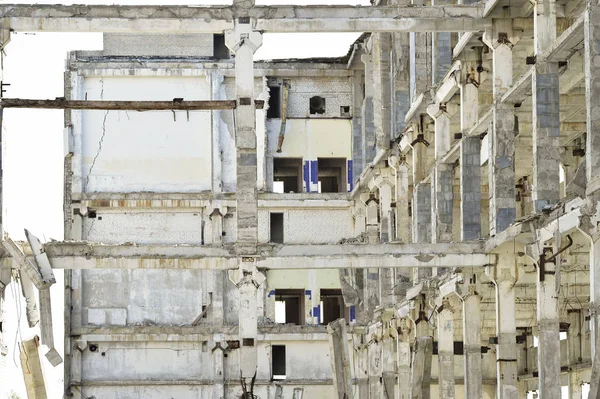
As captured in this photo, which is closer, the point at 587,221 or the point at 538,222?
the point at 587,221

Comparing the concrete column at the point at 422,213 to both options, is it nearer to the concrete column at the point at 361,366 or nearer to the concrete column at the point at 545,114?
the concrete column at the point at 361,366

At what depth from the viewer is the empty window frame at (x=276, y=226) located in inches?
1857

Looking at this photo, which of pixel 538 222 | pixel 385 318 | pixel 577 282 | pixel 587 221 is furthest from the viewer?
pixel 385 318

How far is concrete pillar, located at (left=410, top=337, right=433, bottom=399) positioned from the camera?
103 feet

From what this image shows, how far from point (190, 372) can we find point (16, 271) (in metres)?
17.0

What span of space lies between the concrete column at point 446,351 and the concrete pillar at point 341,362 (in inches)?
84.4

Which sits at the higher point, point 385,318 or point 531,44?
point 531,44

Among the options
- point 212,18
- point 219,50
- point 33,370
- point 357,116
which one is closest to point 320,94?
point 357,116

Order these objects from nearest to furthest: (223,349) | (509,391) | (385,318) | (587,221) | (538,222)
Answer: (587,221) → (538,222) → (509,391) → (385,318) → (223,349)

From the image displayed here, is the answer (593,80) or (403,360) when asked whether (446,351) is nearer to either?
(403,360)

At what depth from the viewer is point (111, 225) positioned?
46.3 m

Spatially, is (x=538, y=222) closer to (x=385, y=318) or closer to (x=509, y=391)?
(x=509, y=391)

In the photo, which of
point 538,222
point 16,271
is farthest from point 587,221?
point 16,271

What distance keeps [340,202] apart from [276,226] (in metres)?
2.00
